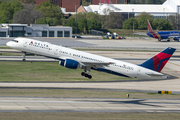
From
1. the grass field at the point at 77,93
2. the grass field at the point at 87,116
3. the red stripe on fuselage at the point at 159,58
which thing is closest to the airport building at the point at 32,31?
the grass field at the point at 77,93

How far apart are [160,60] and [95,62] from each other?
10.5 meters

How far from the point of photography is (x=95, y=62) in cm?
4941

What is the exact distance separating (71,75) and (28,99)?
67.0 ft

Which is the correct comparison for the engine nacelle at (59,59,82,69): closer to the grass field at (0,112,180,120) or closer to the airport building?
the grass field at (0,112,180,120)

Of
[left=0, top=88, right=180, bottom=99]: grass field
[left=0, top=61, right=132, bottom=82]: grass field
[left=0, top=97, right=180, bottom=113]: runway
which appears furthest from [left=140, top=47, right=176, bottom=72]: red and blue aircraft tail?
[left=0, top=61, right=132, bottom=82]: grass field

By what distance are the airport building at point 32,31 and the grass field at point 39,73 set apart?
92.7m

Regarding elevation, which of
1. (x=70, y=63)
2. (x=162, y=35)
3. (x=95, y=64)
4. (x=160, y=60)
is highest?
(x=162, y=35)

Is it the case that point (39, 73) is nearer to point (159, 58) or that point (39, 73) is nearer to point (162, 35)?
point (159, 58)

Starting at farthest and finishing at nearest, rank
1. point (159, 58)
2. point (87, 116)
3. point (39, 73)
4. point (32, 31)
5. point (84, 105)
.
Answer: point (32, 31) < point (39, 73) < point (159, 58) < point (84, 105) < point (87, 116)

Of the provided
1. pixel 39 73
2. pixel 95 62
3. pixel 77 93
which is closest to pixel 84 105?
pixel 77 93

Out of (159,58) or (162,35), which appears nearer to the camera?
(159,58)

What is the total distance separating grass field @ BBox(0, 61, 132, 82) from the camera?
53.1 meters

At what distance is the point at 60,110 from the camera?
107ft

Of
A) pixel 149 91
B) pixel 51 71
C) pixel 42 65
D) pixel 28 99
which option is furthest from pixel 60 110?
pixel 42 65
